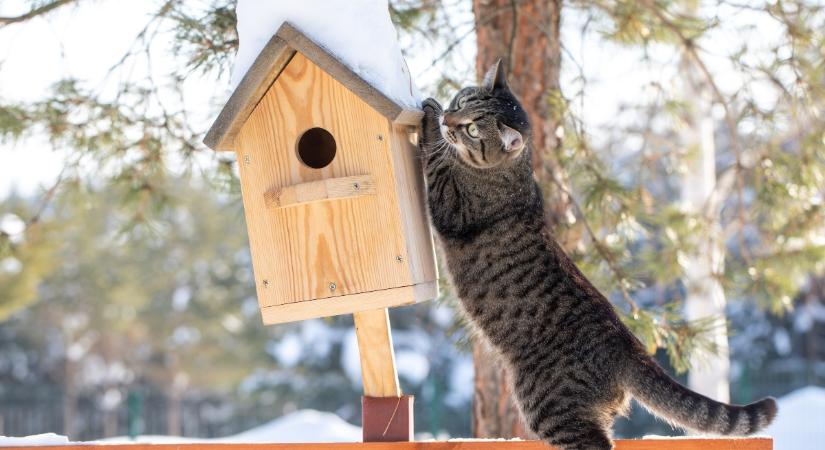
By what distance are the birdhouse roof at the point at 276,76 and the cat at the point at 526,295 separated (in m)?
0.26

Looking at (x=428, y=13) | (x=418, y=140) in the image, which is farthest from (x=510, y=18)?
(x=418, y=140)

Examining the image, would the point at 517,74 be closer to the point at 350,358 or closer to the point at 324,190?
the point at 324,190

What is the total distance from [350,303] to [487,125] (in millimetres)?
656

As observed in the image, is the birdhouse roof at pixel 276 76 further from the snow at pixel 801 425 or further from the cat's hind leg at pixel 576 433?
the snow at pixel 801 425

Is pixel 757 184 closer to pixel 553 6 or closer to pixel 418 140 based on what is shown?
pixel 553 6

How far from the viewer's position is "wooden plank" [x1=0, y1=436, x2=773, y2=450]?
2207mm

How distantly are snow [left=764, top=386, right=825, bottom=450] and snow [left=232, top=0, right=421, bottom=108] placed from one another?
423cm

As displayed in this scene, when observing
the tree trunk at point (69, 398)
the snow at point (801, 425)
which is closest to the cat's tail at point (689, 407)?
the snow at point (801, 425)

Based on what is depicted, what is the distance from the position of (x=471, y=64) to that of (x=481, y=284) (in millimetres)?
1432

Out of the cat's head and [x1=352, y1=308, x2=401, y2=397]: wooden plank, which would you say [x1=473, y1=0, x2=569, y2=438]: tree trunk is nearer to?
the cat's head

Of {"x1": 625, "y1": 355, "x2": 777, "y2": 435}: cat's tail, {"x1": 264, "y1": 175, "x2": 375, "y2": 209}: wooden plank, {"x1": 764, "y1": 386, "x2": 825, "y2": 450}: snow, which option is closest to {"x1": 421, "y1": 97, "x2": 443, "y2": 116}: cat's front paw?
{"x1": 264, "y1": 175, "x2": 375, "y2": 209}: wooden plank

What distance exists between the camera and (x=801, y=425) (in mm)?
6230

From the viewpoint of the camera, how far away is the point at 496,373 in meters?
3.69

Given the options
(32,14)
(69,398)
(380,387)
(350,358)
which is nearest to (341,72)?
(380,387)
